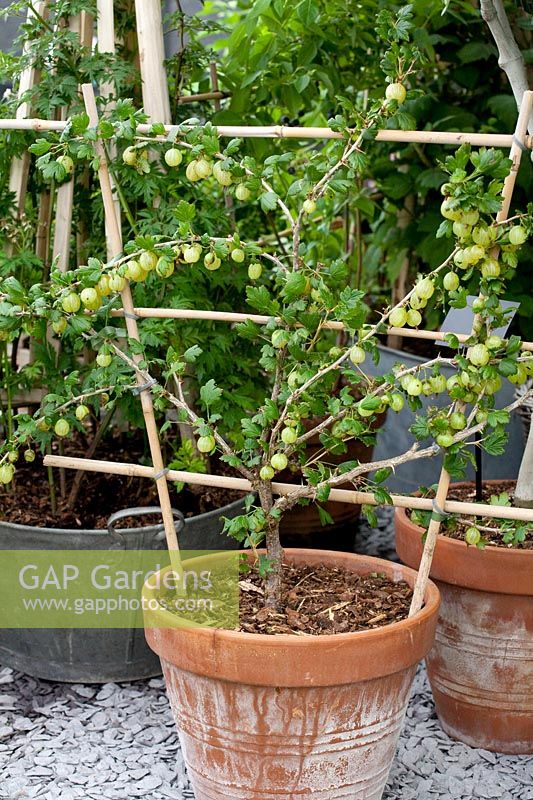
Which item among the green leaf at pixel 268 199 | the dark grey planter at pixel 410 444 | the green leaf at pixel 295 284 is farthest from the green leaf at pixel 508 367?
the dark grey planter at pixel 410 444

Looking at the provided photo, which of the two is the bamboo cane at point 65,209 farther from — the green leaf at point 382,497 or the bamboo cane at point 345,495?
the green leaf at point 382,497

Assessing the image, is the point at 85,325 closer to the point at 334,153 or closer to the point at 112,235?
the point at 112,235

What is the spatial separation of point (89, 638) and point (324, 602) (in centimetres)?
76

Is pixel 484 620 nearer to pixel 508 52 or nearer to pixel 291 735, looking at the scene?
pixel 291 735

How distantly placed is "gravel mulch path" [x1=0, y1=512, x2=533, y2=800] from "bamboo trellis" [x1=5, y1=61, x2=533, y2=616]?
54 centimetres

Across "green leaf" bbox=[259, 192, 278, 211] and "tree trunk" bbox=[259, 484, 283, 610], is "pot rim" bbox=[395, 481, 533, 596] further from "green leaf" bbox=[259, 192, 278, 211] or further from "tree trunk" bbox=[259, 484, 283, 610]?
"green leaf" bbox=[259, 192, 278, 211]

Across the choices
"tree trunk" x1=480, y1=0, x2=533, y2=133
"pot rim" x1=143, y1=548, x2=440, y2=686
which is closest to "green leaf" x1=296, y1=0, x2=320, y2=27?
"tree trunk" x1=480, y1=0, x2=533, y2=133

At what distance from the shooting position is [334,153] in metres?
1.71

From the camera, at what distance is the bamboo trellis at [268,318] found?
1631 mm

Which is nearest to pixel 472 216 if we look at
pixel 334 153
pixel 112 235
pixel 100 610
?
pixel 334 153

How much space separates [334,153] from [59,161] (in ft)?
1.70

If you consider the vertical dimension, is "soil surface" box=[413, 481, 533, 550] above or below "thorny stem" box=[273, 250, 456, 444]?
below

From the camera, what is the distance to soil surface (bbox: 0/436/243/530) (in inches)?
95.8

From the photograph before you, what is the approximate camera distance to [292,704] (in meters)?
1.60
